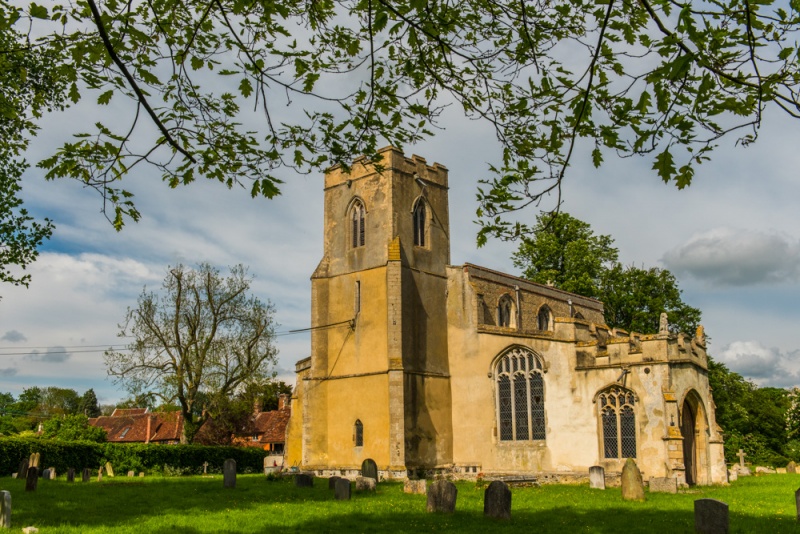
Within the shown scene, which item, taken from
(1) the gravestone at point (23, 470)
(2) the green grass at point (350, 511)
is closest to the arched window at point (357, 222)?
(2) the green grass at point (350, 511)

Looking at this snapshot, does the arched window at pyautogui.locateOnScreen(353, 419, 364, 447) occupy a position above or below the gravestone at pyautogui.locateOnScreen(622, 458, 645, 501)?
above

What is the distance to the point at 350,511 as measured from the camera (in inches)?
583

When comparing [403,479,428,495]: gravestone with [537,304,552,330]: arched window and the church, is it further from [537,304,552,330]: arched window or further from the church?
[537,304,552,330]: arched window

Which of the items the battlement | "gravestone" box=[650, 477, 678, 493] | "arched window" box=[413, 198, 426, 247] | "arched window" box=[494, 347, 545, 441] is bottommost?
"gravestone" box=[650, 477, 678, 493]

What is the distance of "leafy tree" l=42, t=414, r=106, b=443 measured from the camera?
3953 centimetres

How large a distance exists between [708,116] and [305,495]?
1626 cm

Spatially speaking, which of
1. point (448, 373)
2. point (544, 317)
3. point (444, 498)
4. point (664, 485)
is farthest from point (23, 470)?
point (544, 317)

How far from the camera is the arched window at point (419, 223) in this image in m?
29.9

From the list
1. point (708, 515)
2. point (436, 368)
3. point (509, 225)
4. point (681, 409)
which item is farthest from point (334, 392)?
point (509, 225)

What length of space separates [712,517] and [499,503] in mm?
3812

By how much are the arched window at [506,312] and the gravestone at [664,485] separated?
39.9ft

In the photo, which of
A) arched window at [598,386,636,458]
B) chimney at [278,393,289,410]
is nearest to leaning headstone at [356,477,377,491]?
arched window at [598,386,636,458]

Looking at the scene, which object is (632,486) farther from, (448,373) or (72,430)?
(72,430)

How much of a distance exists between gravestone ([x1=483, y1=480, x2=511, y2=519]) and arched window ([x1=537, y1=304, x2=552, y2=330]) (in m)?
21.4
